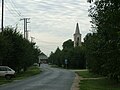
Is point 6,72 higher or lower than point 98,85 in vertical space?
higher

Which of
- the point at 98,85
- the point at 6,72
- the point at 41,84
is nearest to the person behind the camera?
the point at 41,84

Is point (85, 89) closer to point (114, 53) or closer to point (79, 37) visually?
point (114, 53)

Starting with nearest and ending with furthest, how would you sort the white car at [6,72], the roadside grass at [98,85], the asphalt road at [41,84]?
the asphalt road at [41,84], the roadside grass at [98,85], the white car at [6,72]

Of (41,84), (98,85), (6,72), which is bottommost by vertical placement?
(98,85)

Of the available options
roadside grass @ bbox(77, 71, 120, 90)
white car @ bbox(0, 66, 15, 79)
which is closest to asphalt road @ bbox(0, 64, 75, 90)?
roadside grass @ bbox(77, 71, 120, 90)

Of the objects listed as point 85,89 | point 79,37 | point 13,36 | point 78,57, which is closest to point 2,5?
point 13,36

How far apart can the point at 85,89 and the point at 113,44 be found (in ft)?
31.4

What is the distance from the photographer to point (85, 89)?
3072cm

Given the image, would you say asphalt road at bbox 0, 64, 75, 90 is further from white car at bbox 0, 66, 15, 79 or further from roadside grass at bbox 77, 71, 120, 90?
white car at bbox 0, 66, 15, 79

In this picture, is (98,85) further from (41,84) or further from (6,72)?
(6,72)

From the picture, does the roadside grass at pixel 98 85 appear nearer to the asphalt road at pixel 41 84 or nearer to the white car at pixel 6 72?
the asphalt road at pixel 41 84

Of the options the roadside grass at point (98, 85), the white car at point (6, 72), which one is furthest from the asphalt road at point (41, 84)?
the white car at point (6, 72)

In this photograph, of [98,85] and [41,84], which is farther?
[98,85]

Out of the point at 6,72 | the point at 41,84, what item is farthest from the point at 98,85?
the point at 6,72
